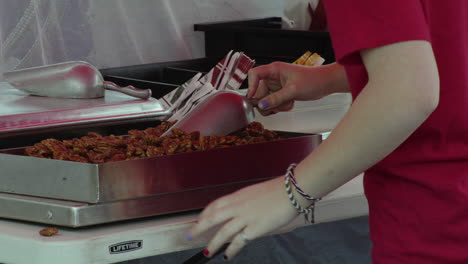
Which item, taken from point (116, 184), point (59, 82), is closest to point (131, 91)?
point (59, 82)

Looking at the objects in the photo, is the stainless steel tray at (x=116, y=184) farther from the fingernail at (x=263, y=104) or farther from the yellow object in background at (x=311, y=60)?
the yellow object in background at (x=311, y=60)

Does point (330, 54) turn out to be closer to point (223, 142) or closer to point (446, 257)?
point (223, 142)

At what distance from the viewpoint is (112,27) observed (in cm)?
229

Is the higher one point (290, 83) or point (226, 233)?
point (290, 83)

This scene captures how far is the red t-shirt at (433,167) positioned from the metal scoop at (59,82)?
0.81 meters

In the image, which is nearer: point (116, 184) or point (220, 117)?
point (116, 184)

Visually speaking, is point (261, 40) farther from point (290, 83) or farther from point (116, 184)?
point (116, 184)

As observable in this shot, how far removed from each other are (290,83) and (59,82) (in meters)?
0.61

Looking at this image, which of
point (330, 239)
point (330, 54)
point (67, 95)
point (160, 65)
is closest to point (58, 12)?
point (160, 65)

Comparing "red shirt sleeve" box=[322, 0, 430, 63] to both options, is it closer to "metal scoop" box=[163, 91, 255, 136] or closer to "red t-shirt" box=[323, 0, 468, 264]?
"red t-shirt" box=[323, 0, 468, 264]

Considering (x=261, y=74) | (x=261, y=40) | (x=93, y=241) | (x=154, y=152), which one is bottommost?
(x=93, y=241)

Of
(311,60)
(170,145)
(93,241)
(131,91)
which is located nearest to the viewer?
(93,241)

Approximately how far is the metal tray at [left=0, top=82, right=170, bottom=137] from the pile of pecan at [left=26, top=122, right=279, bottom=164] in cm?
24

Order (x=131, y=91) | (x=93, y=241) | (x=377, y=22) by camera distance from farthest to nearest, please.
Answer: (x=131, y=91) < (x=93, y=241) < (x=377, y=22)
